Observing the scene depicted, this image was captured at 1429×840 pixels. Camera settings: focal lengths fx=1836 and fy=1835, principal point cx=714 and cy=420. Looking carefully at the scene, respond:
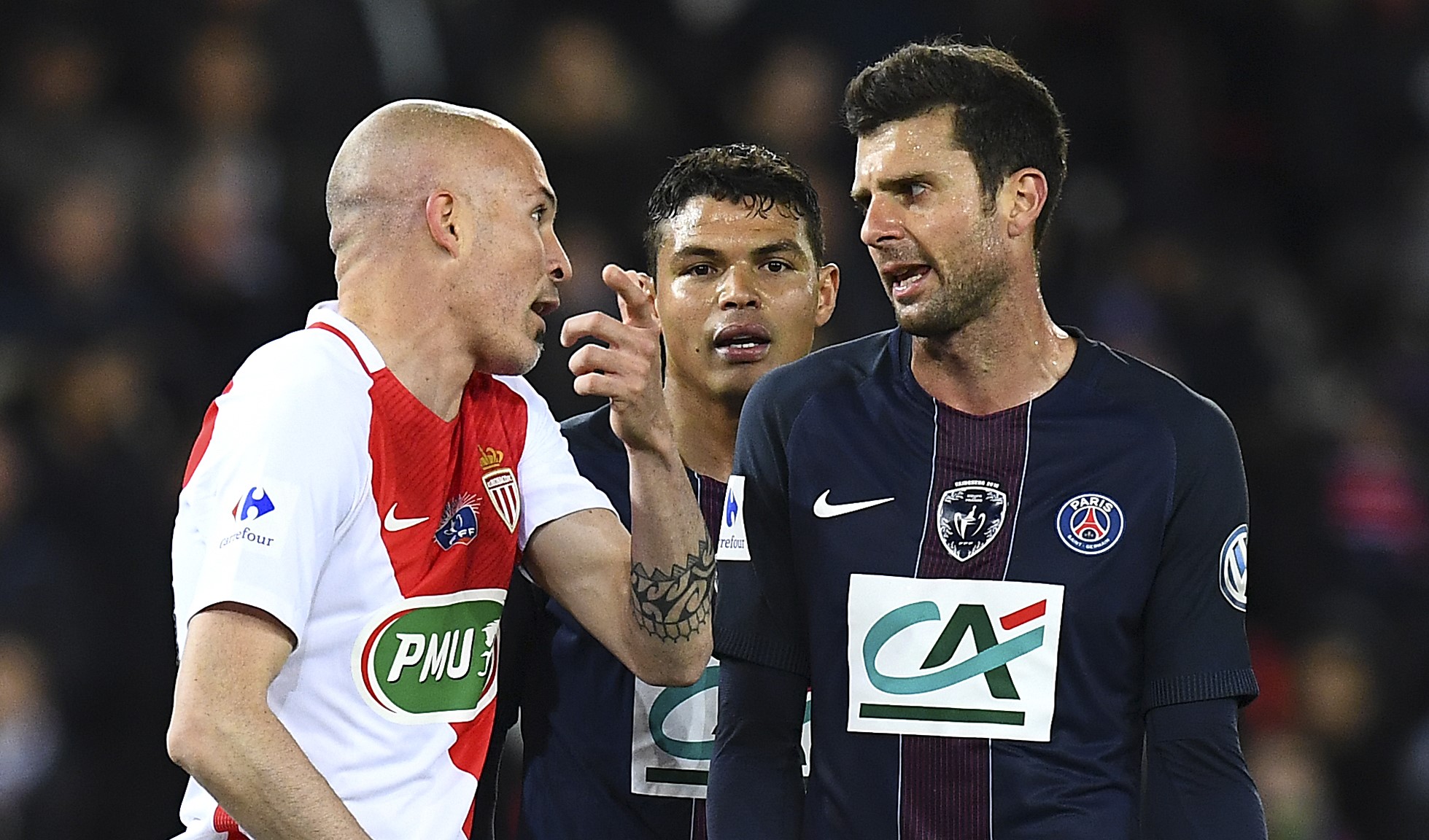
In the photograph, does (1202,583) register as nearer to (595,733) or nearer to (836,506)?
(836,506)

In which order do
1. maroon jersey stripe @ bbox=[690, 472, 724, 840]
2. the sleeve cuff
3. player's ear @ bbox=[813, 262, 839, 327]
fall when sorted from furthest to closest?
player's ear @ bbox=[813, 262, 839, 327]
maroon jersey stripe @ bbox=[690, 472, 724, 840]
the sleeve cuff

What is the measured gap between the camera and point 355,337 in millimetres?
3066

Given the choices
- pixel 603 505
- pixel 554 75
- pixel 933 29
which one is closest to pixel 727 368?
pixel 603 505

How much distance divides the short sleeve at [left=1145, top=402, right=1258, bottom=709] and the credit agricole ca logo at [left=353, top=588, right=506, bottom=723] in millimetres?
1139

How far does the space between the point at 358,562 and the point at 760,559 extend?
76 centimetres

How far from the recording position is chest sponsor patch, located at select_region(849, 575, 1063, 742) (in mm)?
3078

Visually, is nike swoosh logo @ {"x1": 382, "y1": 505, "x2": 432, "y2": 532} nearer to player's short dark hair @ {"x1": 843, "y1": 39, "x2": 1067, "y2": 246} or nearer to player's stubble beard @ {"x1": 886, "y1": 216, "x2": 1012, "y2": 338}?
player's stubble beard @ {"x1": 886, "y1": 216, "x2": 1012, "y2": 338}

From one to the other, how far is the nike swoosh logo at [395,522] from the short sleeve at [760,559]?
63 cm

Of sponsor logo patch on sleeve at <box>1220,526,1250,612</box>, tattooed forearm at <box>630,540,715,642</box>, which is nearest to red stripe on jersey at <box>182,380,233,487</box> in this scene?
tattooed forearm at <box>630,540,715,642</box>

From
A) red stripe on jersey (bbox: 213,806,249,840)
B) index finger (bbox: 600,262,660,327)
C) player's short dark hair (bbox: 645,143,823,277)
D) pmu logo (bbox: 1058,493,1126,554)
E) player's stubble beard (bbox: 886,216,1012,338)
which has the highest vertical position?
player's short dark hair (bbox: 645,143,823,277)

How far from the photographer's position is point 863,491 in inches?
128

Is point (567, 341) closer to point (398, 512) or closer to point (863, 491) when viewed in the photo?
point (398, 512)

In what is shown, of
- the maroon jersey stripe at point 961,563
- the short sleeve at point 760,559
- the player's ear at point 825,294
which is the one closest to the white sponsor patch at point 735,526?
the short sleeve at point 760,559

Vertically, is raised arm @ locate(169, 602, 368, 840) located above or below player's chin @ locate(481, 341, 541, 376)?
below
